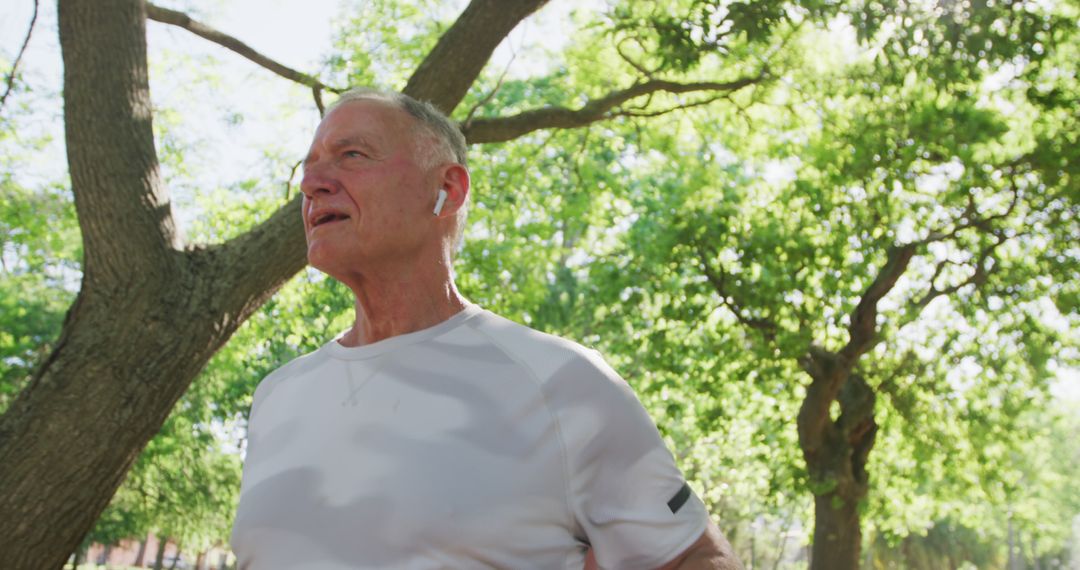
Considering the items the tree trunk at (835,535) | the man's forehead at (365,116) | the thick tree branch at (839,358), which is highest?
the thick tree branch at (839,358)

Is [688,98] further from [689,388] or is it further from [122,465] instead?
[122,465]

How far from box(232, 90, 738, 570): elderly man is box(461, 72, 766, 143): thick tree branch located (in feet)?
17.6

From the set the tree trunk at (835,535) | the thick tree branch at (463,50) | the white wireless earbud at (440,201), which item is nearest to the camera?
the white wireless earbud at (440,201)

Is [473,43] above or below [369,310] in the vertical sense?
above

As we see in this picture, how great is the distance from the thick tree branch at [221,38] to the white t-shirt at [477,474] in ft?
21.1

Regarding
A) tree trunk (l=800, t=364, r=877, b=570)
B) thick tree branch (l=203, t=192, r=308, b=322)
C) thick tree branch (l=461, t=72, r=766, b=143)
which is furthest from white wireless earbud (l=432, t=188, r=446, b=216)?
tree trunk (l=800, t=364, r=877, b=570)

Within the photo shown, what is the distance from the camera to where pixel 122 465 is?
5.00m

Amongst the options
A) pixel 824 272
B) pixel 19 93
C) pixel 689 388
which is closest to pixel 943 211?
pixel 824 272

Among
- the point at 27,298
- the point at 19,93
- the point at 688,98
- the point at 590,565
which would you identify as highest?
the point at 27,298

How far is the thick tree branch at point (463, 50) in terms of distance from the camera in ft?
21.1

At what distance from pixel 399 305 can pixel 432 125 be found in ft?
1.38

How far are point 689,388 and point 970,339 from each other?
417cm

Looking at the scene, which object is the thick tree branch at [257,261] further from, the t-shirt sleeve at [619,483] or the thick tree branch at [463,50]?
the t-shirt sleeve at [619,483]

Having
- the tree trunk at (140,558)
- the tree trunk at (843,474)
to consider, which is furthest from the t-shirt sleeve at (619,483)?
the tree trunk at (140,558)
